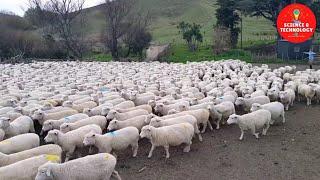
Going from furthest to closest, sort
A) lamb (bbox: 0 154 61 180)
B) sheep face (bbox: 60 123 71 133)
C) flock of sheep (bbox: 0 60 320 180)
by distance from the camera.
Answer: sheep face (bbox: 60 123 71 133) < flock of sheep (bbox: 0 60 320 180) < lamb (bbox: 0 154 61 180)

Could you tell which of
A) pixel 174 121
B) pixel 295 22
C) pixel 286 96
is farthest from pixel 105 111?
pixel 295 22

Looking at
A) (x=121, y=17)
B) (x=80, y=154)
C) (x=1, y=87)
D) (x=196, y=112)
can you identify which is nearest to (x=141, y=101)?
(x=196, y=112)

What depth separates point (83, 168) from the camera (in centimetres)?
764

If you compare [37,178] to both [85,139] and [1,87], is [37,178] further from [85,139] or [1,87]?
[1,87]

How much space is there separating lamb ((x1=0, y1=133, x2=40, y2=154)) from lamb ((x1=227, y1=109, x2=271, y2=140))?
5.37 metres

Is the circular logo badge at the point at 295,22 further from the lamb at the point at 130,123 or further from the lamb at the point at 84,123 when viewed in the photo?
the lamb at the point at 84,123

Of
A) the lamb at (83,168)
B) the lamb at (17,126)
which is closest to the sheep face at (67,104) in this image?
the lamb at (17,126)

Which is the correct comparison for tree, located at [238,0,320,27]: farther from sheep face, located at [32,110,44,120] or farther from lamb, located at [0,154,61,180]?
lamb, located at [0,154,61,180]

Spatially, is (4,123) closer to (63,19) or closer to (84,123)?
(84,123)

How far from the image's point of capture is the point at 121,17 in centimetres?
4197

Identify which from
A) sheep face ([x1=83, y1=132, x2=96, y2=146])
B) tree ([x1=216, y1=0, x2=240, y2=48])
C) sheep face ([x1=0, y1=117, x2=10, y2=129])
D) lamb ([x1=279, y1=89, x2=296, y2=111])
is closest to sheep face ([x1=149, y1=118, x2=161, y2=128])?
sheep face ([x1=83, y1=132, x2=96, y2=146])

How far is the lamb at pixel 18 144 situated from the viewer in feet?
29.9

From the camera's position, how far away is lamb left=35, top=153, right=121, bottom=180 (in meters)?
7.42

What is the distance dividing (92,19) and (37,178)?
2395 inches
